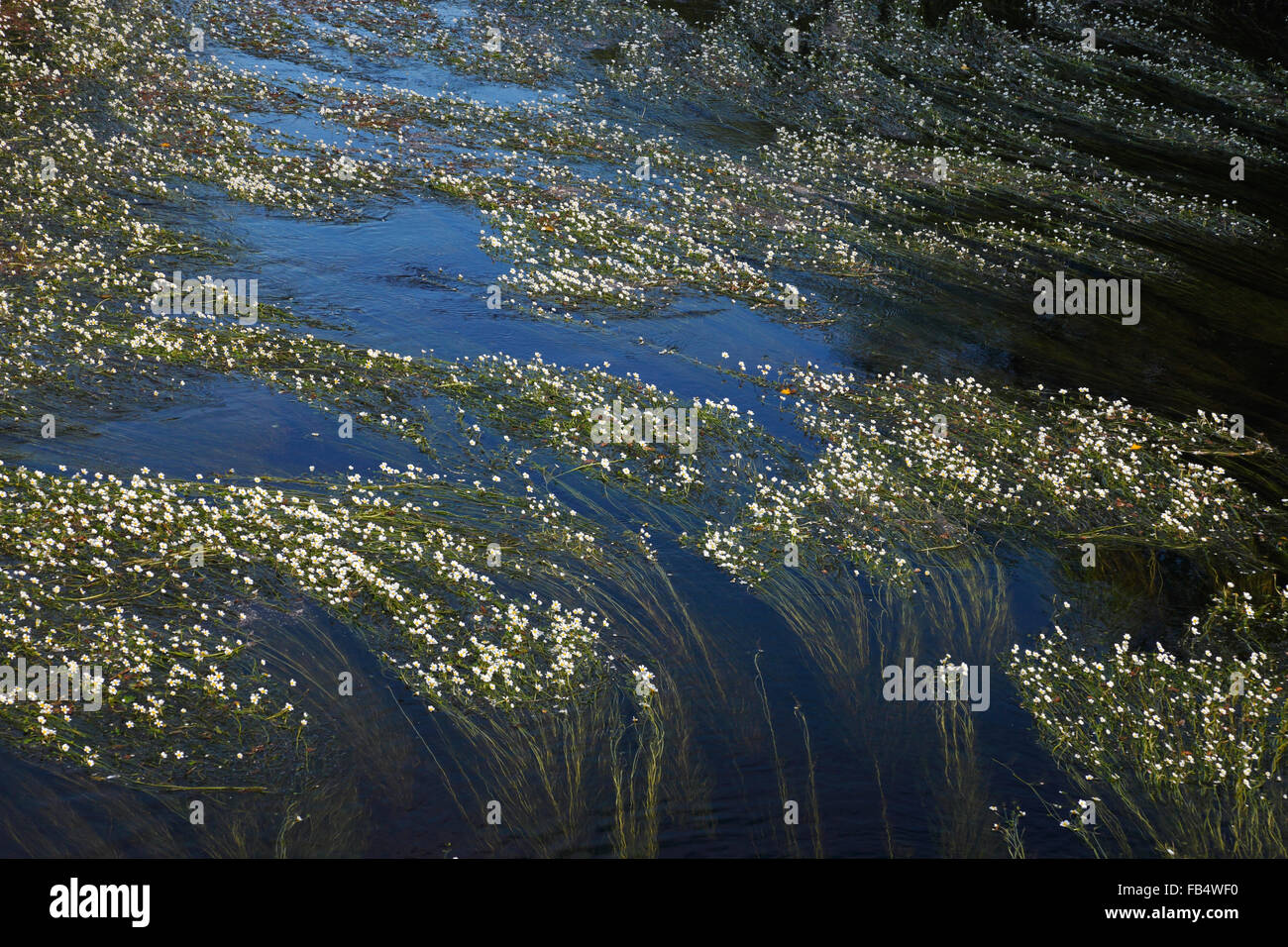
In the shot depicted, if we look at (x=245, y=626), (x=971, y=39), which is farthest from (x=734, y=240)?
(x=971, y=39)

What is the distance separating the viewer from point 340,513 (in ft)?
37.4

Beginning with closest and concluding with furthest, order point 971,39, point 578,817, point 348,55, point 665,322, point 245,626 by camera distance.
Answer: point 578,817 < point 245,626 < point 665,322 < point 348,55 < point 971,39

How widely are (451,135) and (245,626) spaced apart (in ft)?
49.1

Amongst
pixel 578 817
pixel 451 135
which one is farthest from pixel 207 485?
pixel 451 135

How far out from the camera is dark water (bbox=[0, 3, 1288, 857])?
844cm

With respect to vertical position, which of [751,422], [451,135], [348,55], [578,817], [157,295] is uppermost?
[348,55]

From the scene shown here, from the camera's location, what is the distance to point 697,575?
1169cm

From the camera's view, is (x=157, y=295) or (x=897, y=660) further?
(x=157, y=295)

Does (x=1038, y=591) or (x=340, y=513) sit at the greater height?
(x=340, y=513)

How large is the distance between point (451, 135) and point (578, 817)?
17.2 metres

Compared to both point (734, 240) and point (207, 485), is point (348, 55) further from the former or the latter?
point (207, 485)

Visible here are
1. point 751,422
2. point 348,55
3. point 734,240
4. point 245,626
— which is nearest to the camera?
point 245,626

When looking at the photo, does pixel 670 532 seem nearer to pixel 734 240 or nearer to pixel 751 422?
pixel 751 422

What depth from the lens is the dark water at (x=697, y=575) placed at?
8438 mm
